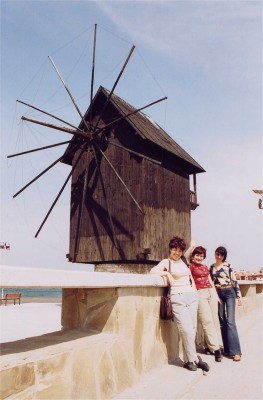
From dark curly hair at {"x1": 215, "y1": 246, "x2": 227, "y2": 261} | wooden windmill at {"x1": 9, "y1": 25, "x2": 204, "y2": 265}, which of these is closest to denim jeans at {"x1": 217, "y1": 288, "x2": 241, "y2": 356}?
dark curly hair at {"x1": 215, "y1": 246, "x2": 227, "y2": 261}

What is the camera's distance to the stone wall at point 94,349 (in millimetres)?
2264

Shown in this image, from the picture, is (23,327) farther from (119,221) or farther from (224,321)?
(224,321)

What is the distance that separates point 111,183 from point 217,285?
950 cm

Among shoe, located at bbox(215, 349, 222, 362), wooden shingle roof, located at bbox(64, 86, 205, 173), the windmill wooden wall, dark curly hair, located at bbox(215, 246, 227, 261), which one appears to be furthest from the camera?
Answer: wooden shingle roof, located at bbox(64, 86, 205, 173)

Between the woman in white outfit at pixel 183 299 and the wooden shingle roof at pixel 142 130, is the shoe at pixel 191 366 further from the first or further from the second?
the wooden shingle roof at pixel 142 130

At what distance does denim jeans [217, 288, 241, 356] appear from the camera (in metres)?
4.68

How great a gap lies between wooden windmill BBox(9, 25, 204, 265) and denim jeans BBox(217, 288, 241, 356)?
25.8 ft

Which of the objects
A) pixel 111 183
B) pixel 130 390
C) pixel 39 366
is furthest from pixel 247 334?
pixel 111 183

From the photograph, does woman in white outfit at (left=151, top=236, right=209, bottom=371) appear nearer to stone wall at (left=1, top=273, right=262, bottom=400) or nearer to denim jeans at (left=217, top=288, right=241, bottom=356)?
stone wall at (left=1, top=273, right=262, bottom=400)

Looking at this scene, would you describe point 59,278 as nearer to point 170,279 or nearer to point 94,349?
point 94,349

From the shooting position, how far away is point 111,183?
1413cm

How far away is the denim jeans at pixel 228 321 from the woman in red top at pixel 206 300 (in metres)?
0.14

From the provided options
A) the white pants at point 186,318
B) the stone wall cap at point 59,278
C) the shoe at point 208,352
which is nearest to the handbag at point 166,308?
the white pants at point 186,318

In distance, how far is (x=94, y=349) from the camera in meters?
2.79
